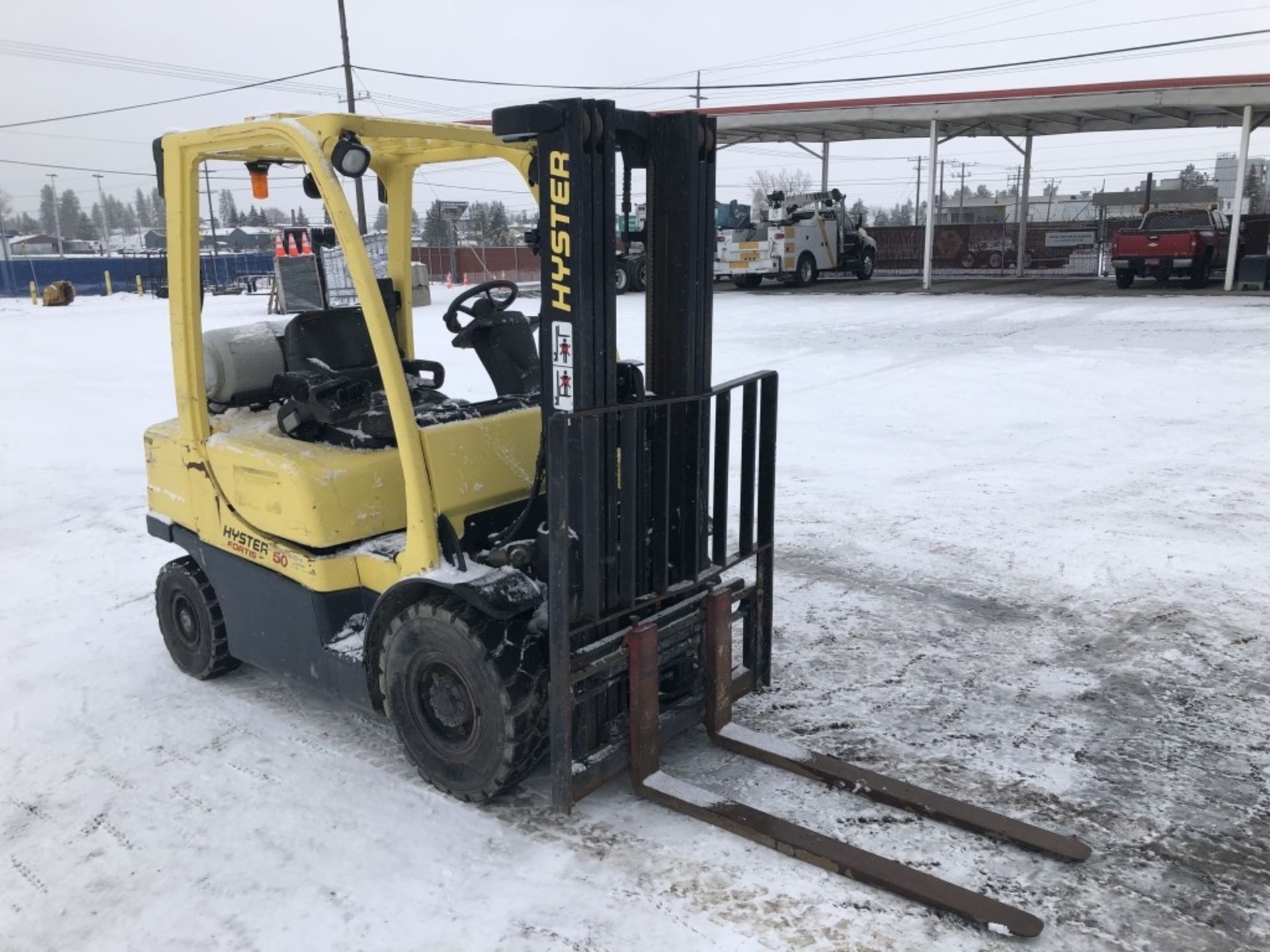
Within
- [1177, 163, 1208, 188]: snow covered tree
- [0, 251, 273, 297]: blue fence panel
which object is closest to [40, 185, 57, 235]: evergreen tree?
[0, 251, 273, 297]: blue fence panel

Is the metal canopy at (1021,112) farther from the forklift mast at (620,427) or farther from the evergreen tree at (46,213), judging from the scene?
the evergreen tree at (46,213)

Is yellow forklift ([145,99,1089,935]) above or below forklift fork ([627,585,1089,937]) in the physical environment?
above

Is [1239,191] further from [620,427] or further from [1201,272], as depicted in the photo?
[620,427]

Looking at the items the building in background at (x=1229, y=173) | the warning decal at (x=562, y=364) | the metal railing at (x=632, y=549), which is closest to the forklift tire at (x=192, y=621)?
the metal railing at (x=632, y=549)

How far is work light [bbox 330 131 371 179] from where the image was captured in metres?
3.32

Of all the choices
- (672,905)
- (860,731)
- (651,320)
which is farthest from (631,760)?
(651,320)

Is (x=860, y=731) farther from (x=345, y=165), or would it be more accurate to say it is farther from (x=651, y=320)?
(x=345, y=165)

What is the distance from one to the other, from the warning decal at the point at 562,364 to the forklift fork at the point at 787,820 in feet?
2.77

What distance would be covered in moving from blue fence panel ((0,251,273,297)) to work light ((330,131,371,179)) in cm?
4313

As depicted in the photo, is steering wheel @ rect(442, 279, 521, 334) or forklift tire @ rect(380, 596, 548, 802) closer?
forklift tire @ rect(380, 596, 548, 802)

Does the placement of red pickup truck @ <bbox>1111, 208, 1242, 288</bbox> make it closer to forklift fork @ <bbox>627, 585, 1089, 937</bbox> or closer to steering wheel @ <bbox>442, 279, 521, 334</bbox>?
steering wheel @ <bbox>442, 279, 521, 334</bbox>

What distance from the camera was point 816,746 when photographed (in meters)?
3.99

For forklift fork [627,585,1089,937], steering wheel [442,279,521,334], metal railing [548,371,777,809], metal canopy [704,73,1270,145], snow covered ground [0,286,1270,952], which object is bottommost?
snow covered ground [0,286,1270,952]

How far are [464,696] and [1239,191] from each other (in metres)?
22.8
